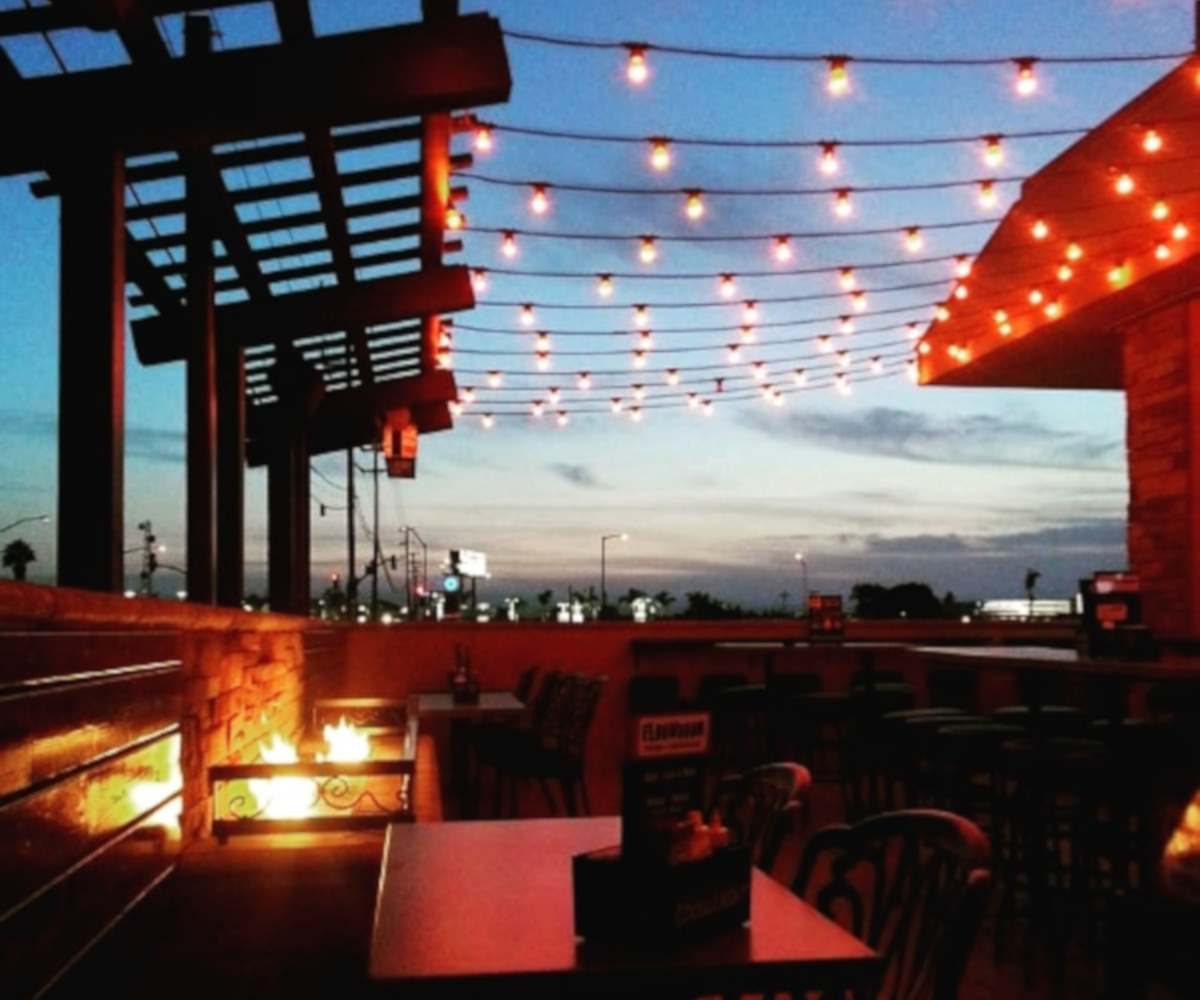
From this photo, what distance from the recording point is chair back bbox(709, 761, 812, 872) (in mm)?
2693

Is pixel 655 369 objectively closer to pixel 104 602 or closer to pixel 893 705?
pixel 893 705

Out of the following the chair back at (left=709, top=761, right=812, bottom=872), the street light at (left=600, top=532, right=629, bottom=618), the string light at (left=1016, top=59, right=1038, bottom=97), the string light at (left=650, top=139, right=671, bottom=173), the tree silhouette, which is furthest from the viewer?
the street light at (left=600, top=532, right=629, bottom=618)

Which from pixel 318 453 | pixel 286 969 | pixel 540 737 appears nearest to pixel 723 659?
pixel 540 737

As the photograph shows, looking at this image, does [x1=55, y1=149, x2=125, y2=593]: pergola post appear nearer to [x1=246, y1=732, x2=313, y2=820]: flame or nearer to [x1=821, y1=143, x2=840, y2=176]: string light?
[x1=246, y1=732, x2=313, y2=820]: flame

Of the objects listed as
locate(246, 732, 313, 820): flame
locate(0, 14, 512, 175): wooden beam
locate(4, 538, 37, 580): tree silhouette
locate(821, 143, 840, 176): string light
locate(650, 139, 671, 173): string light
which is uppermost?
locate(821, 143, 840, 176): string light

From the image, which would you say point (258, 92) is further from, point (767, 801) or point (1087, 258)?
point (1087, 258)

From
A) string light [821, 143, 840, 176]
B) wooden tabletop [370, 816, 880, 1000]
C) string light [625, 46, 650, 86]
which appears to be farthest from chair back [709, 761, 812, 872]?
string light [821, 143, 840, 176]

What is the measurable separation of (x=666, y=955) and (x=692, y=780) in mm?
235

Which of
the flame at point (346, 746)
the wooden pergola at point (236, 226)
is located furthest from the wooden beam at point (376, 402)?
the flame at point (346, 746)

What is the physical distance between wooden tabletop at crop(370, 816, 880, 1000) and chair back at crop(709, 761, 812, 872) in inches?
12.8

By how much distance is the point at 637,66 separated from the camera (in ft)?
20.3

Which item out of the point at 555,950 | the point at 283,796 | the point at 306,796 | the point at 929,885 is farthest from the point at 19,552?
the point at 555,950

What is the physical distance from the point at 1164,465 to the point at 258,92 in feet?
19.3

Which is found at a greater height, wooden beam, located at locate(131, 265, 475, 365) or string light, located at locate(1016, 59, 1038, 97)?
string light, located at locate(1016, 59, 1038, 97)
